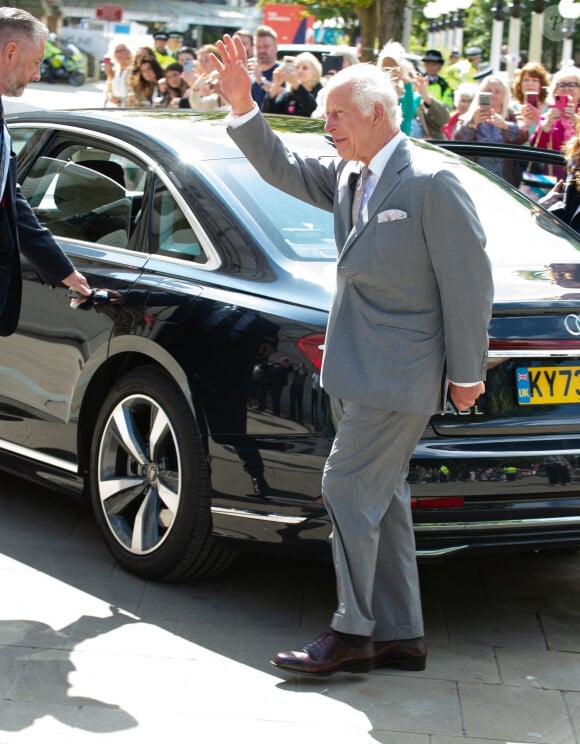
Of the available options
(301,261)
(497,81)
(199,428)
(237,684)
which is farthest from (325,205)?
(497,81)

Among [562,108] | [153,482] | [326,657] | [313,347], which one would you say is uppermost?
[562,108]

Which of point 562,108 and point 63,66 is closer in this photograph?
point 562,108

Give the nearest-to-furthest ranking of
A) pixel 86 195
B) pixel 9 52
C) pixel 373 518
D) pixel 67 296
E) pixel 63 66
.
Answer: pixel 373 518
pixel 9 52
pixel 67 296
pixel 86 195
pixel 63 66

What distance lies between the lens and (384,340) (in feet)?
12.4

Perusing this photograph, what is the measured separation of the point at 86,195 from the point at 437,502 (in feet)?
6.64

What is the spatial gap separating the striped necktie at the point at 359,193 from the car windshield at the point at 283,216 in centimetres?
48

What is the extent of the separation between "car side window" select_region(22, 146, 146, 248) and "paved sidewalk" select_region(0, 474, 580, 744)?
121 cm

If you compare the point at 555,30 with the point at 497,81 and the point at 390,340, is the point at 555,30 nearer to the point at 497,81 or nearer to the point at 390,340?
the point at 497,81

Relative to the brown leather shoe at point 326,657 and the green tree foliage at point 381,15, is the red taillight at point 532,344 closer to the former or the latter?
the brown leather shoe at point 326,657

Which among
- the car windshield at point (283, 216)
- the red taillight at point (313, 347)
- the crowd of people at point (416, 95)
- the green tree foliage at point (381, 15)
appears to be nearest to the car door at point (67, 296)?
the car windshield at point (283, 216)

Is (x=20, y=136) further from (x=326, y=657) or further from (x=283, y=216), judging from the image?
(x=326, y=657)

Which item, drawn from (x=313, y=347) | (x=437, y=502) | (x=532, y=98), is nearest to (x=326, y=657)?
(x=437, y=502)

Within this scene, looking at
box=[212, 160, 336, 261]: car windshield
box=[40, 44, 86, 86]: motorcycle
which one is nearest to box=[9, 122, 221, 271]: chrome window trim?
box=[212, 160, 336, 261]: car windshield

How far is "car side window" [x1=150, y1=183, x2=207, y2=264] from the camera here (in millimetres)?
4637
